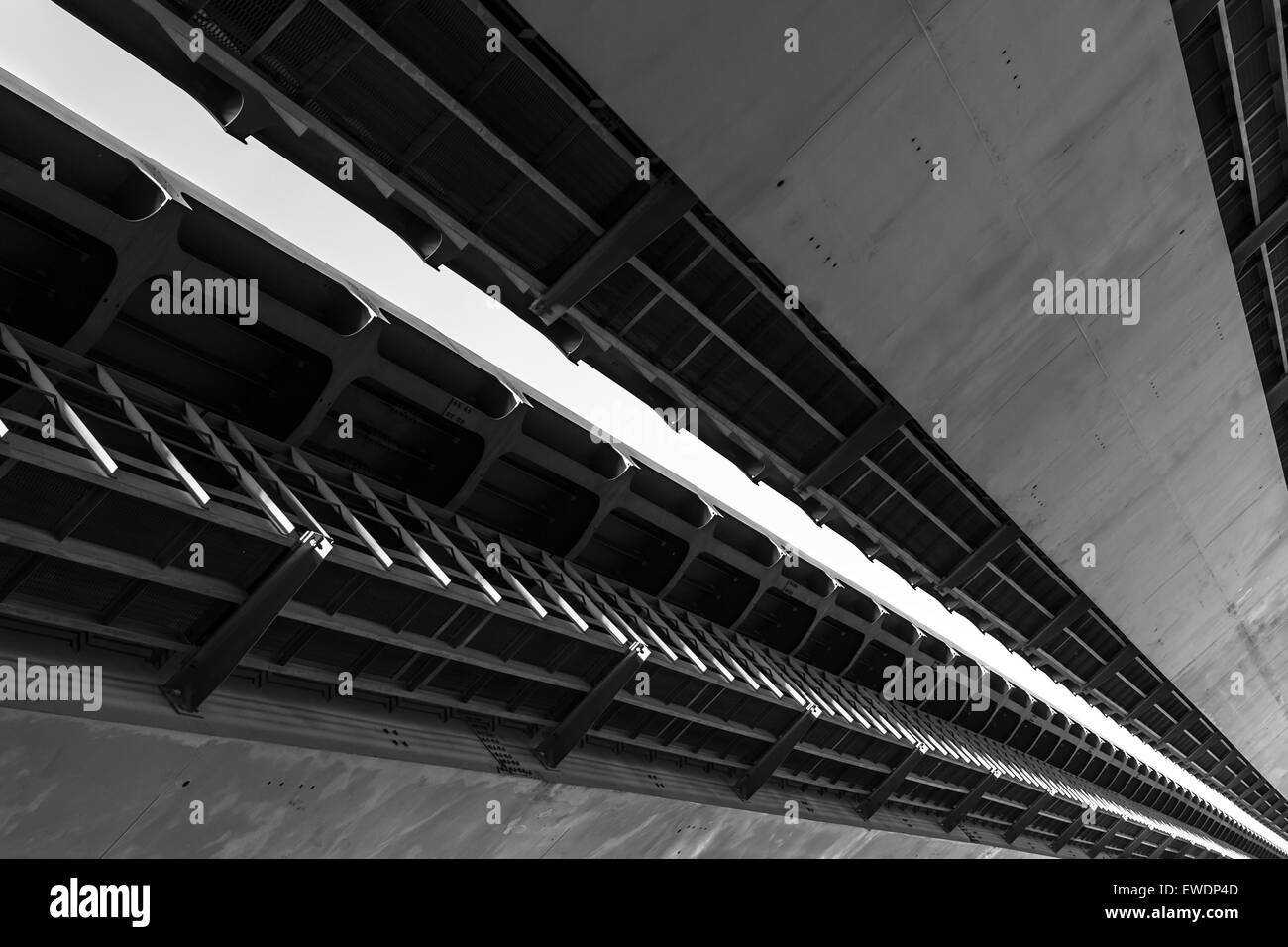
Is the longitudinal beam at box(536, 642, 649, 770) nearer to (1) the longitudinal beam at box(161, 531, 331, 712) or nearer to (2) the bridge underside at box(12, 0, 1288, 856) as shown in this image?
(2) the bridge underside at box(12, 0, 1288, 856)

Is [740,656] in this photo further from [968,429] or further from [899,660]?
[899,660]

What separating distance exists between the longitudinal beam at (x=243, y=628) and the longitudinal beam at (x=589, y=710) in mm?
7181

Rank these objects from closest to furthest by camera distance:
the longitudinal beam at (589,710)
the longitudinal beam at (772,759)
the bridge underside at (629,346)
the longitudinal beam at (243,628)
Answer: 1. the bridge underside at (629,346)
2. the longitudinal beam at (243,628)
3. the longitudinal beam at (589,710)
4. the longitudinal beam at (772,759)

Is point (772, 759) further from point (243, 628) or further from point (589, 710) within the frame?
point (243, 628)

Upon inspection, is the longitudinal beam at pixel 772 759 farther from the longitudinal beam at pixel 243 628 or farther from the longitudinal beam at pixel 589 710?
the longitudinal beam at pixel 243 628

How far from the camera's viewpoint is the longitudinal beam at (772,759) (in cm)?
2527

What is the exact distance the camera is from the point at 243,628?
1258 cm

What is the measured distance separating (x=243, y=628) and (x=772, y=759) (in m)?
16.0

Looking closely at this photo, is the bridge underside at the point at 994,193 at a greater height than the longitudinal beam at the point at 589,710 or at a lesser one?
greater

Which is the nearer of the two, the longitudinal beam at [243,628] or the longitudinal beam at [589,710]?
the longitudinal beam at [243,628]

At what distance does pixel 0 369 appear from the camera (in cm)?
1131

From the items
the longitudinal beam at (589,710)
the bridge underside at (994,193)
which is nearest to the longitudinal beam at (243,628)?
the bridge underside at (994,193)

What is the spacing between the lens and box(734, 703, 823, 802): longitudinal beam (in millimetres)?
25266

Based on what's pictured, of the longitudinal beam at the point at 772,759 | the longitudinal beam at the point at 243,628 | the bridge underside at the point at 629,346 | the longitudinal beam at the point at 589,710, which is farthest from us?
the longitudinal beam at the point at 772,759
